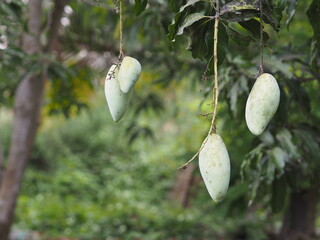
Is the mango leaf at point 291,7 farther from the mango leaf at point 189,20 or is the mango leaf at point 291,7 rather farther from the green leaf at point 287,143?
the green leaf at point 287,143

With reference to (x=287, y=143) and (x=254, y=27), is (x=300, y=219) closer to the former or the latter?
(x=287, y=143)

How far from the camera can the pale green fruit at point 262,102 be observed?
0.59 m

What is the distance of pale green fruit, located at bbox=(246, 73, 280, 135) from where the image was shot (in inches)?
23.1

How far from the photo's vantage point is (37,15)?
7.25 feet

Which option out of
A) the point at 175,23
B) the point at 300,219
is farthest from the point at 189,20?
the point at 300,219

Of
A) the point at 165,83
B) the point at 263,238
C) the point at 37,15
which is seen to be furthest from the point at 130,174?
the point at 37,15

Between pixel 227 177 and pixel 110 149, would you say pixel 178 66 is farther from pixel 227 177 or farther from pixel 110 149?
pixel 110 149

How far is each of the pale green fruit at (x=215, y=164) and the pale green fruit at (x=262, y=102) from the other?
62mm

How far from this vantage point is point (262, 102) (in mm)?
587

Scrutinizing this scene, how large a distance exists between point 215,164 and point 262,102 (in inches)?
4.1

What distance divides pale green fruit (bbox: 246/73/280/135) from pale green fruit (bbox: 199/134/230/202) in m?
0.06

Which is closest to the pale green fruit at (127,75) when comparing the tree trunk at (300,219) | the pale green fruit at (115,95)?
the pale green fruit at (115,95)

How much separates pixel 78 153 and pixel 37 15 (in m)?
4.49

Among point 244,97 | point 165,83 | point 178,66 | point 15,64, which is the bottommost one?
point 165,83
